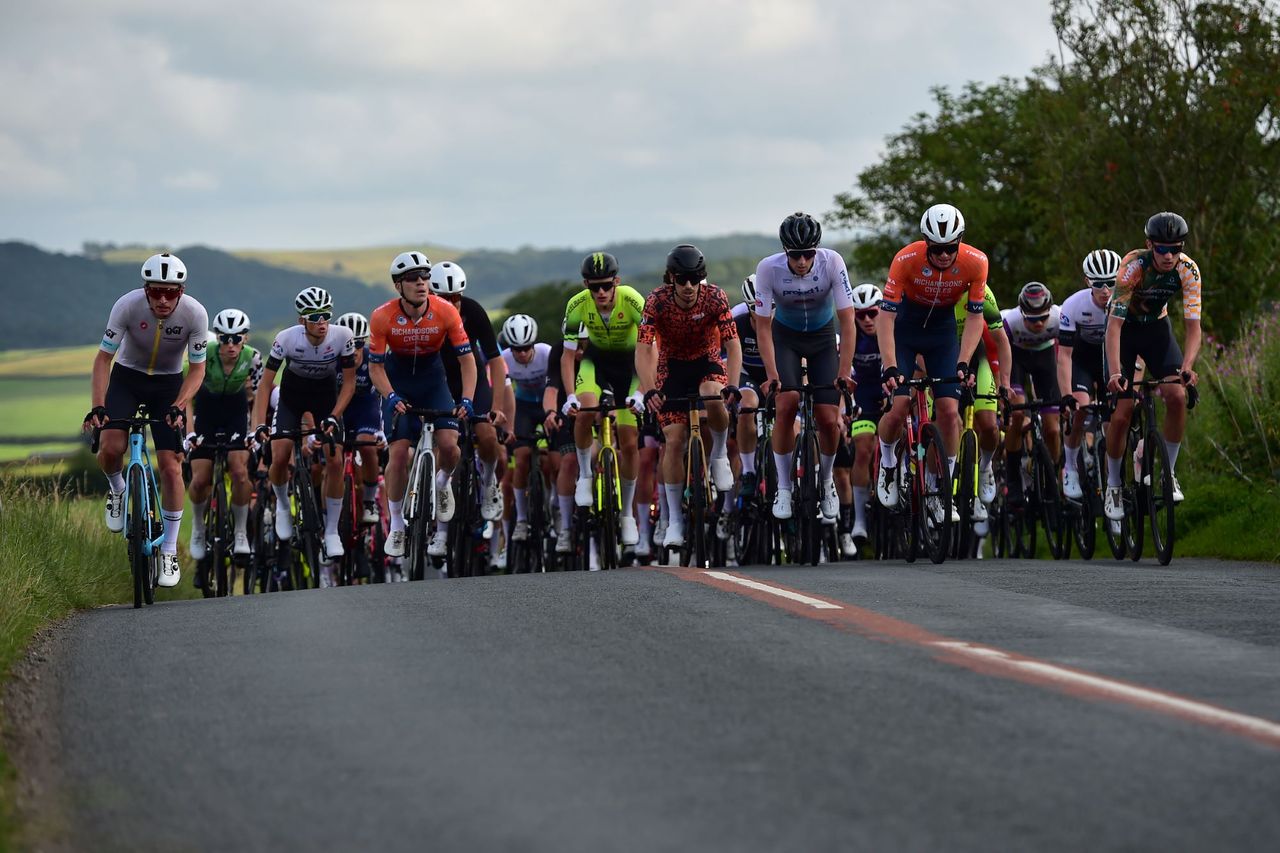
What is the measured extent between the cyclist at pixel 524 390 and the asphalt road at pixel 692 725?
26.3 ft

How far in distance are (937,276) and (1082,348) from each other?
243 cm

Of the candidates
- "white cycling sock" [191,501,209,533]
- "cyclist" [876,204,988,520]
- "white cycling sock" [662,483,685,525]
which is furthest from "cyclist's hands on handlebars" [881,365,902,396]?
"white cycling sock" [191,501,209,533]

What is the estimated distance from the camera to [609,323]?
16422 mm

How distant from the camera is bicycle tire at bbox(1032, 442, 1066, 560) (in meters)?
17.2

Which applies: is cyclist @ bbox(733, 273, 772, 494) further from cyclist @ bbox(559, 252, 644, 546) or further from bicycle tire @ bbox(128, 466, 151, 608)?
bicycle tire @ bbox(128, 466, 151, 608)

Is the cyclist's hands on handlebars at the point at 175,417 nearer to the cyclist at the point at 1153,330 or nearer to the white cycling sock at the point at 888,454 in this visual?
the white cycling sock at the point at 888,454

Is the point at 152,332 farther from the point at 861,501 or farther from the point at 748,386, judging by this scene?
the point at 861,501

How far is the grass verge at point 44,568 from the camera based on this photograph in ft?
33.4

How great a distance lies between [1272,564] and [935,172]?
6073 centimetres

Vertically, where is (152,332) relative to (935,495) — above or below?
above

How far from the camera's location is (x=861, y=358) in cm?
1764

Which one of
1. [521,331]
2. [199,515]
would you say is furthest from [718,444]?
[199,515]

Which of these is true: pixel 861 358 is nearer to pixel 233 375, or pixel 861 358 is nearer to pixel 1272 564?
pixel 1272 564

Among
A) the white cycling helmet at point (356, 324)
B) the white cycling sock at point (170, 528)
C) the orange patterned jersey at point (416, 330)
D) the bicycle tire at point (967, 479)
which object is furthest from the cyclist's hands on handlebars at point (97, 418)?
the bicycle tire at point (967, 479)
